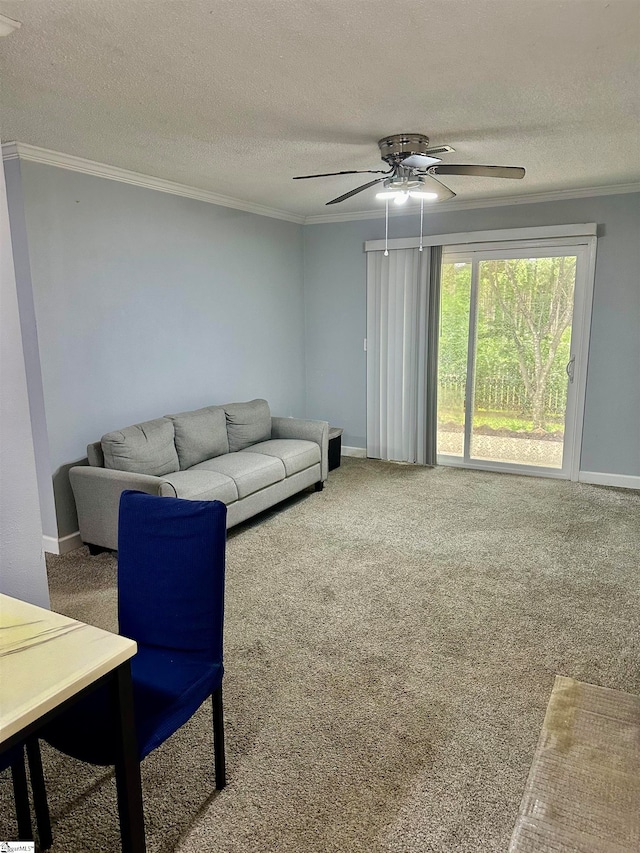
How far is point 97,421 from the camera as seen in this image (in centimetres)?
403

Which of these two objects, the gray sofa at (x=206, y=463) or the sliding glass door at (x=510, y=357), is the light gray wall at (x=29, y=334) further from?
the sliding glass door at (x=510, y=357)

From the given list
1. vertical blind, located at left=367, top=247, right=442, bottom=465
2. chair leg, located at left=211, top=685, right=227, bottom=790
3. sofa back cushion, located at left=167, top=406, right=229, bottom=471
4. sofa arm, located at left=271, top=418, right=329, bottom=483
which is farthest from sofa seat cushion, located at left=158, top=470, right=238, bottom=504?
vertical blind, located at left=367, top=247, right=442, bottom=465

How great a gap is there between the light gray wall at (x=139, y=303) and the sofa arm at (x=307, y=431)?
21.3 inches

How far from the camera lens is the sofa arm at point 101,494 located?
11.8ft

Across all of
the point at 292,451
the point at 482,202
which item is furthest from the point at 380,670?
the point at 482,202

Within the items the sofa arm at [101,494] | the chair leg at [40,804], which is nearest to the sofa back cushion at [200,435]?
the sofa arm at [101,494]

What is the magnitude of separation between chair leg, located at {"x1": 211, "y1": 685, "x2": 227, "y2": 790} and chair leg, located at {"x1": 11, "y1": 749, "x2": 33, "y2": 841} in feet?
1.83

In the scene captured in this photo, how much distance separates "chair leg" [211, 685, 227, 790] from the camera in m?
1.88

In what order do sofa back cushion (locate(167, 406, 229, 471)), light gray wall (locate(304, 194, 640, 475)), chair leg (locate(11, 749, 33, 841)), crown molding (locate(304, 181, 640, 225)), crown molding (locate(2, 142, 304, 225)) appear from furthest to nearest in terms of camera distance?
light gray wall (locate(304, 194, 640, 475)), crown molding (locate(304, 181, 640, 225)), sofa back cushion (locate(167, 406, 229, 471)), crown molding (locate(2, 142, 304, 225)), chair leg (locate(11, 749, 33, 841))

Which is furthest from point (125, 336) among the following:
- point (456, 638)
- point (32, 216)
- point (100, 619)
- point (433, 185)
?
point (456, 638)

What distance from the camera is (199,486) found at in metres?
3.75

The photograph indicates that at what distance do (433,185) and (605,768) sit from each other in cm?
310

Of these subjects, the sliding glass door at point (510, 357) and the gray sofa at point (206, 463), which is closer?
the gray sofa at point (206, 463)

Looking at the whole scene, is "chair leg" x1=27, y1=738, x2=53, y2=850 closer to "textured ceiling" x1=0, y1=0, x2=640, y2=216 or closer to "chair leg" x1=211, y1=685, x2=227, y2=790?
"chair leg" x1=211, y1=685, x2=227, y2=790
